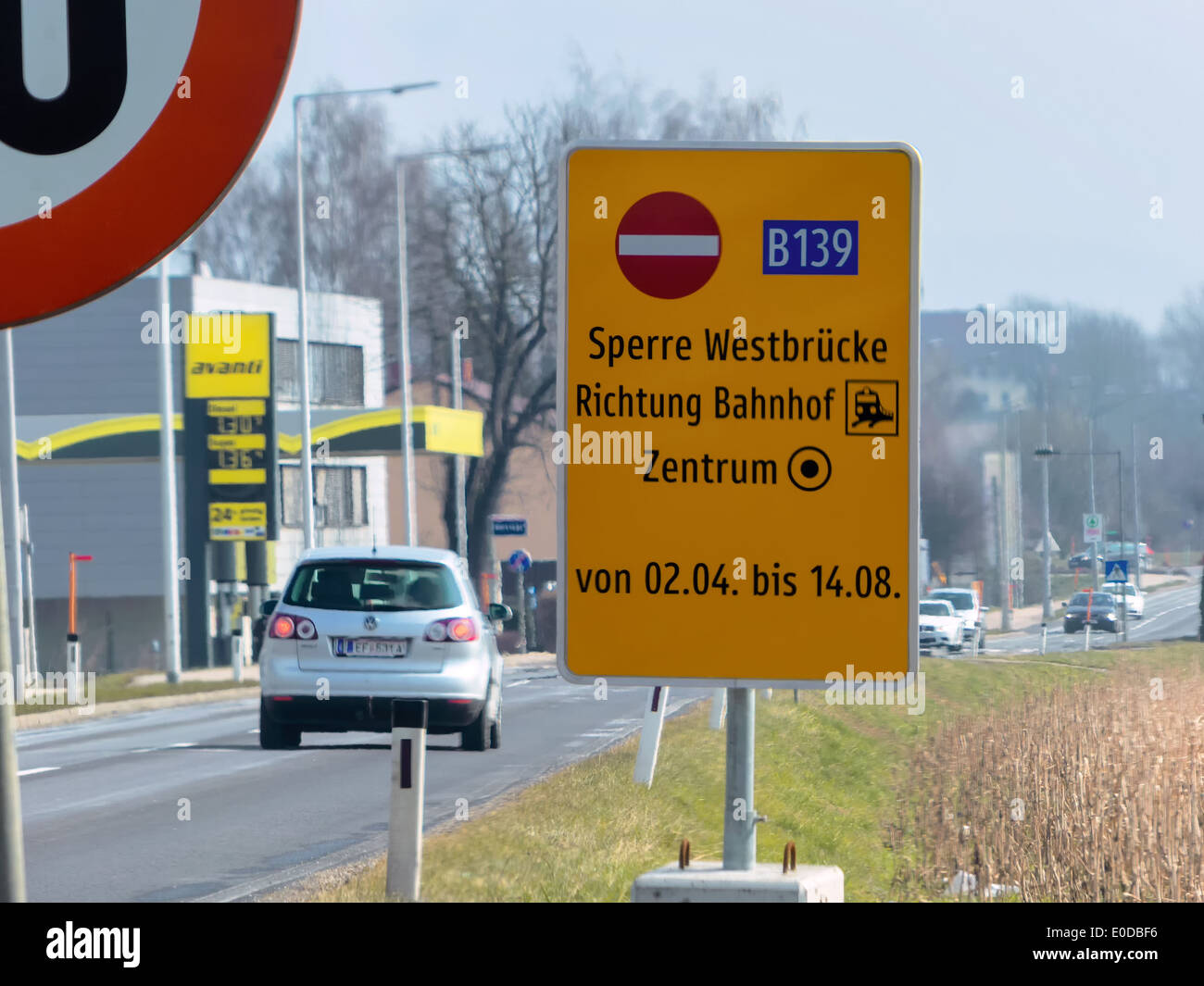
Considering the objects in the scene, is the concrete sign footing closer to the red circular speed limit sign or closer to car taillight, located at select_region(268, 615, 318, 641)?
the red circular speed limit sign

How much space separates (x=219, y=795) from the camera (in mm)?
14555

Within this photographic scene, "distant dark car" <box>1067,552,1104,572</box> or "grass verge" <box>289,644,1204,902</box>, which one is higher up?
"grass verge" <box>289,644,1204,902</box>

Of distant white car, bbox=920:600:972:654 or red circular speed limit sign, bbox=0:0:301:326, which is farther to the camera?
distant white car, bbox=920:600:972:654

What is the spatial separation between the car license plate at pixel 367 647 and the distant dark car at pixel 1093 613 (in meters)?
59.2

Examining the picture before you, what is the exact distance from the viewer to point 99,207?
181cm

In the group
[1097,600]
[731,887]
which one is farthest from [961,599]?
[731,887]

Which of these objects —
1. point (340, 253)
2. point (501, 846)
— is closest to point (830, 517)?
point (501, 846)

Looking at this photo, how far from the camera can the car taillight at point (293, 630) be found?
15133 millimetres

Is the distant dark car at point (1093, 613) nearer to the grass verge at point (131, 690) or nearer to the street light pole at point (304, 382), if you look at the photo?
the street light pole at point (304, 382)

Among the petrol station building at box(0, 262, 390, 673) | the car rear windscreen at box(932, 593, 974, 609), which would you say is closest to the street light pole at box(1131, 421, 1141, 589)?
the car rear windscreen at box(932, 593, 974, 609)

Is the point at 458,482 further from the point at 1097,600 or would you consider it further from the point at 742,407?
the point at 742,407

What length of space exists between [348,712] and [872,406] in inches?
457

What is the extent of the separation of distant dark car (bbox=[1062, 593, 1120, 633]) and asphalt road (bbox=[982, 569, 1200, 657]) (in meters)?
0.46

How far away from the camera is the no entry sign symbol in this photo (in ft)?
12.8
